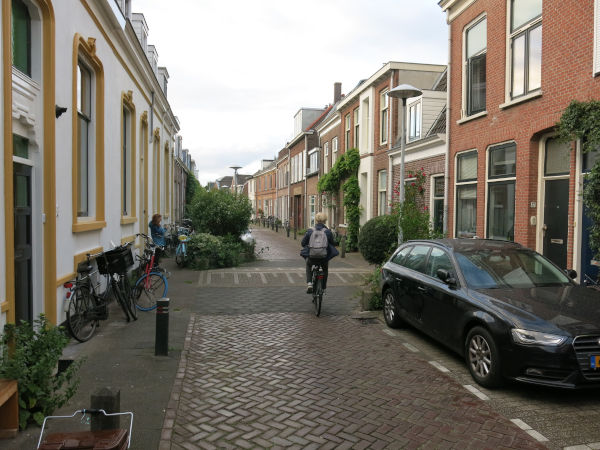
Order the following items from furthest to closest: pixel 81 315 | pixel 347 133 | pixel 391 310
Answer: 1. pixel 347 133
2. pixel 391 310
3. pixel 81 315

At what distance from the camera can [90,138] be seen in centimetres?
827

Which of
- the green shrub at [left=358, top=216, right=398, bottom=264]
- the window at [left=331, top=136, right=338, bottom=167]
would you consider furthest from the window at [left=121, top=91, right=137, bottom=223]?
the window at [left=331, top=136, right=338, bottom=167]

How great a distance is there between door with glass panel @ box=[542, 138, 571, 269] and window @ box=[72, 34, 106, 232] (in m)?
8.33

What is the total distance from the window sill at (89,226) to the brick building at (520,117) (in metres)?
8.22

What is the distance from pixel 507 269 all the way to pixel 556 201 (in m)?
4.55

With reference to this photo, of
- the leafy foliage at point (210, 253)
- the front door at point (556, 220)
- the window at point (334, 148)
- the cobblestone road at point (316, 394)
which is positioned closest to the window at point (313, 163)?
the window at point (334, 148)

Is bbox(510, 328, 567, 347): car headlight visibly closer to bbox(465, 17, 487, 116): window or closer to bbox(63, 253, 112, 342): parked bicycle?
bbox(63, 253, 112, 342): parked bicycle

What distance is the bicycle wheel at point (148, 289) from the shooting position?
859cm

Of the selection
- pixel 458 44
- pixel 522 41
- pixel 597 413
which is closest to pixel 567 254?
pixel 522 41

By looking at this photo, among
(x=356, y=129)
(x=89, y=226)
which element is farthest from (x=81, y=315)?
(x=356, y=129)

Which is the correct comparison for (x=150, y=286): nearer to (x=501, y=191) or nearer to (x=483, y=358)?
(x=483, y=358)

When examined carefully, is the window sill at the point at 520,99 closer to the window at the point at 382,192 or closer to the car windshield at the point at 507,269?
the car windshield at the point at 507,269

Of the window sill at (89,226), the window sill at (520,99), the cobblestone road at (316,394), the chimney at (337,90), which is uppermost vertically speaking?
the chimney at (337,90)

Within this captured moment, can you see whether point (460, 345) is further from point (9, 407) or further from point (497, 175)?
point (497, 175)
